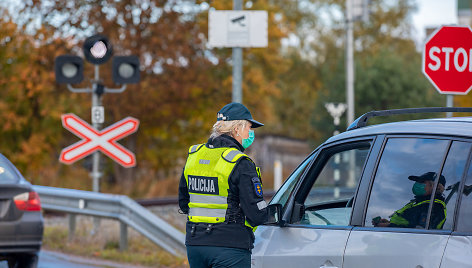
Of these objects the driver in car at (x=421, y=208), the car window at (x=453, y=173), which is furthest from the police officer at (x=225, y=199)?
the car window at (x=453, y=173)

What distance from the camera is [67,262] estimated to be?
11.7 m

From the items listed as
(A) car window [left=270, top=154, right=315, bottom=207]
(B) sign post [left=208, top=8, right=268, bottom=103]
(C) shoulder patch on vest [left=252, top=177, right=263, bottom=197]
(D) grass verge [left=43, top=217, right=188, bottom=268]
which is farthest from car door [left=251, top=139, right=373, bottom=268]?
(B) sign post [left=208, top=8, right=268, bottom=103]

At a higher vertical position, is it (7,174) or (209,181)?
(209,181)

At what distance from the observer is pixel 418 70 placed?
4334cm

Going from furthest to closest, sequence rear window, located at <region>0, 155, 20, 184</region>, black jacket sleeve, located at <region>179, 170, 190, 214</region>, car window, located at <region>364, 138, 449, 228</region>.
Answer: rear window, located at <region>0, 155, 20, 184</region>, black jacket sleeve, located at <region>179, 170, 190, 214</region>, car window, located at <region>364, 138, 449, 228</region>

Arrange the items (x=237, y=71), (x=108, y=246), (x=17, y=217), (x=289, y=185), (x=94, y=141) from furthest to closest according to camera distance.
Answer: (x=94, y=141)
(x=108, y=246)
(x=237, y=71)
(x=17, y=217)
(x=289, y=185)

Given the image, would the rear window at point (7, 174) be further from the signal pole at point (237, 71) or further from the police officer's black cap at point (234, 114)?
the police officer's black cap at point (234, 114)

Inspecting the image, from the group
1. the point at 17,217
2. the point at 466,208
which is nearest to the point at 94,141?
the point at 17,217

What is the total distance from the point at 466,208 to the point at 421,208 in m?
0.38

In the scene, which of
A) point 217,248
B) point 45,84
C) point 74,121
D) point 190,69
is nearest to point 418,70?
point 190,69

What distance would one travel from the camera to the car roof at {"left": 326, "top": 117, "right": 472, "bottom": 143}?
4180mm

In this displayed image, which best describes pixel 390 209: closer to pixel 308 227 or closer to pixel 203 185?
pixel 308 227

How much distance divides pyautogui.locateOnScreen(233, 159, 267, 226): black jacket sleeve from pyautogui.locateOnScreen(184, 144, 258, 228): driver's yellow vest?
0.05m

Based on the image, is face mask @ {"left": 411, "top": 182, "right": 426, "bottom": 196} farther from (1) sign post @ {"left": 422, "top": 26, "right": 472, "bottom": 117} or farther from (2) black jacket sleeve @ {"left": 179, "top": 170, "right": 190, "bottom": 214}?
(1) sign post @ {"left": 422, "top": 26, "right": 472, "bottom": 117}
